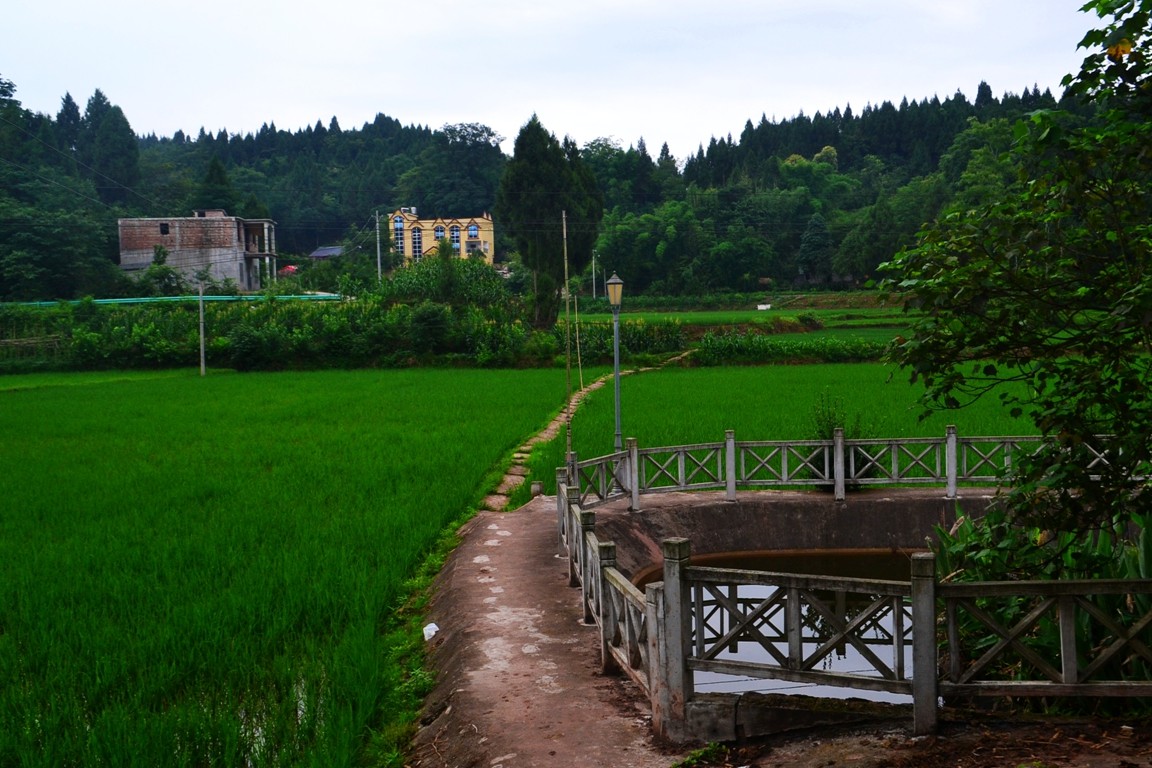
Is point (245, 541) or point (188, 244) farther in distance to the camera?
point (188, 244)

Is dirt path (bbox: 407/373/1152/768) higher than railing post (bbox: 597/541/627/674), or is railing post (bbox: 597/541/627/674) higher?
railing post (bbox: 597/541/627/674)

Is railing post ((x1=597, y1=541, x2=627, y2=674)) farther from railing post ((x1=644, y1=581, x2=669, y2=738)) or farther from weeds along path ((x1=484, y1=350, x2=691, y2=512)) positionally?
weeds along path ((x1=484, y1=350, x2=691, y2=512))

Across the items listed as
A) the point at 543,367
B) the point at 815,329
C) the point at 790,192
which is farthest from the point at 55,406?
the point at 790,192

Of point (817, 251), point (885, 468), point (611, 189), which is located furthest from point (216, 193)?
point (885, 468)

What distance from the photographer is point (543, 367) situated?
130 feet

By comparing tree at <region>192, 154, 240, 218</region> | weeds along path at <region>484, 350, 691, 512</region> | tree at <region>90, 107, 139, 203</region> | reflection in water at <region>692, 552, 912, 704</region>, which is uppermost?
tree at <region>90, 107, 139, 203</region>

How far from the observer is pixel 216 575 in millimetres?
10195

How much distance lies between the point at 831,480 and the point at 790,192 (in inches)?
2307

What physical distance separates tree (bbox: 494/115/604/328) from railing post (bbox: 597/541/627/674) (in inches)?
1486

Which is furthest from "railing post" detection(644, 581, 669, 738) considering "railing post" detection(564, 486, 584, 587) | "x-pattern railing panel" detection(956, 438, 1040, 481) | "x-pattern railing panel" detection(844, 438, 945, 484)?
"x-pattern railing panel" detection(956, 438, 1040, 481)

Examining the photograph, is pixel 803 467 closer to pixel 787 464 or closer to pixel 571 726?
pixel 787 464

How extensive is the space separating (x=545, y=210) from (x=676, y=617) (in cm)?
4216

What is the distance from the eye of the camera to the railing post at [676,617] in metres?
5.79

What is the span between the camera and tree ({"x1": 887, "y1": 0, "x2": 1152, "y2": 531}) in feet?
18.9
